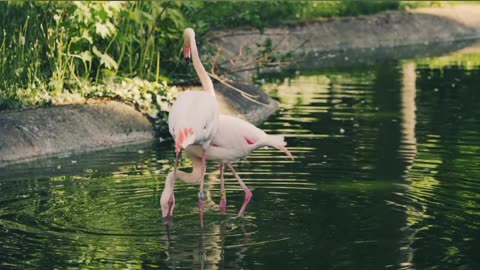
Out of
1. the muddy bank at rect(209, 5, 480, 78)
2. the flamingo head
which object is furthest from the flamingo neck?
the muddy bank at rect(209, 5, 480, 78)

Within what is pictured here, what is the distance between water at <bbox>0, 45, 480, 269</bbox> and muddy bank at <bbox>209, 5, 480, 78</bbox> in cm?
1001

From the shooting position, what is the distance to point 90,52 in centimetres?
1445

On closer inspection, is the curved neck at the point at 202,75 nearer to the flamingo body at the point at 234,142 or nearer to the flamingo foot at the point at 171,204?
the flamingo body at the point at 234,142

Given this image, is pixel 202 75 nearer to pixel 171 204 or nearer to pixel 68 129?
pixel 171 204

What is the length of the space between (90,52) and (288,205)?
555 centimetres

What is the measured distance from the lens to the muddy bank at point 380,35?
2541 centimetres

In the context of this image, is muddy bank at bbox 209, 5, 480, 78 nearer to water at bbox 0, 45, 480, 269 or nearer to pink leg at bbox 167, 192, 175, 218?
water at bbox 0, 45, 480, 269

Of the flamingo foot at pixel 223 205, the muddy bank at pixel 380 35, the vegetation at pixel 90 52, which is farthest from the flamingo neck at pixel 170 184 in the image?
the muddy bank at pixel 380 35

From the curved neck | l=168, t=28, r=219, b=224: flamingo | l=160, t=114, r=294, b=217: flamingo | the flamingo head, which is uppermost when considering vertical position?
the flamingo head

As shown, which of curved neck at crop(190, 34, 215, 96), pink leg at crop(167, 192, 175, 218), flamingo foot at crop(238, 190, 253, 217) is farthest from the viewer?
curved neck at crop(190, 34, 215, 96)

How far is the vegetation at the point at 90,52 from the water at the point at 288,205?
1180mm

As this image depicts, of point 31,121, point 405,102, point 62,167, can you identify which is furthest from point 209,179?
point 405,102

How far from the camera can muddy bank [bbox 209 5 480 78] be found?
25406 mm

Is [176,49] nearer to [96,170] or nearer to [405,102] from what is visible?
[405,102]
